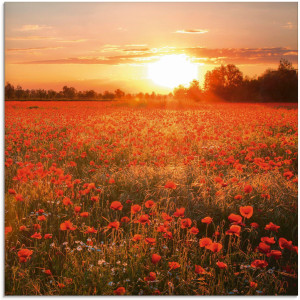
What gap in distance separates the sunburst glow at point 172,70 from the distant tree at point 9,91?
1.67 meters

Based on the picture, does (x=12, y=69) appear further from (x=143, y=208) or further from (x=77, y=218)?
(x=143, y=208)

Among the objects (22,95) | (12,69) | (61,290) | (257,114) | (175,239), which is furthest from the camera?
(257,114)

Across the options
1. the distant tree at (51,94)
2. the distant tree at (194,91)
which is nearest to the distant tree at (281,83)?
the distant tree at (194,91)

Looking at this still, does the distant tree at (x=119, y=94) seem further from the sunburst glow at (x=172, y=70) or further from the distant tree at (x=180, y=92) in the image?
the distant tree at (x=180, y=92)

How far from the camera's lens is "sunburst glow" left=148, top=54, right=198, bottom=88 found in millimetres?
3957

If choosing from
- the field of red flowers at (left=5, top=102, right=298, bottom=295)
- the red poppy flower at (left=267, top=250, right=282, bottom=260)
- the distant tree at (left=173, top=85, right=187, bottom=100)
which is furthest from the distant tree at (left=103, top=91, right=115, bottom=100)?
the red poppy flower at (left=267, top=250, right=282, bottom=260)

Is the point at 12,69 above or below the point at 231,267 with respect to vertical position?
above

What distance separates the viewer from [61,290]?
2.54 m

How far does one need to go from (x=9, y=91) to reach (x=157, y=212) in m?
2.32

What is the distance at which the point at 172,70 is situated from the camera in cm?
398

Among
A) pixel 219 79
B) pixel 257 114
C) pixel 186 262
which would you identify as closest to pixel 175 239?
pixel 186 262

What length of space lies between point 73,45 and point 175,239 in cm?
259

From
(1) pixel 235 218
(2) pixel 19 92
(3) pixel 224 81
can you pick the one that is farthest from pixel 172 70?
(1) pixel 235 218

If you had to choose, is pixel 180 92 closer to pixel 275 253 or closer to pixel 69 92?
pixel 69 92
